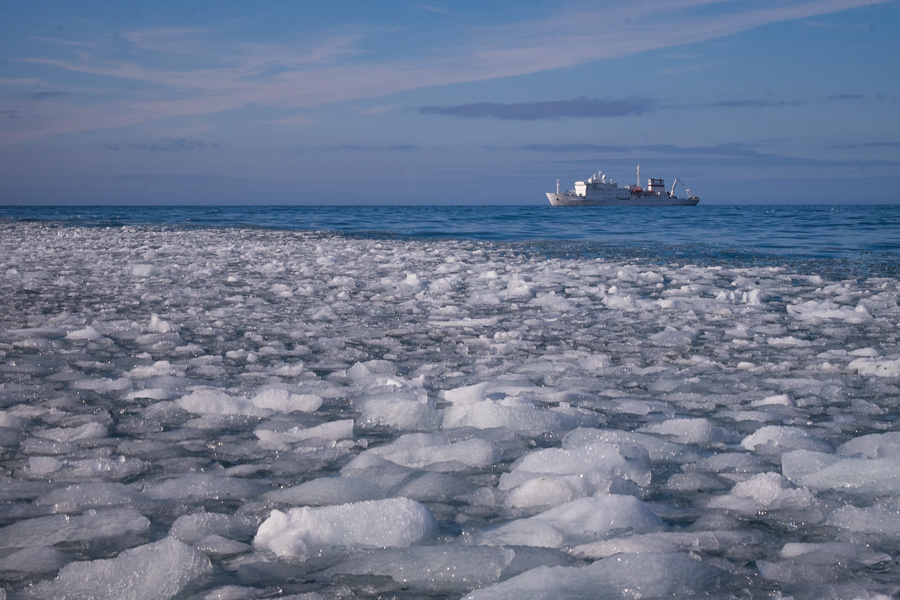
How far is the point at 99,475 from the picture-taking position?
207 centimetres

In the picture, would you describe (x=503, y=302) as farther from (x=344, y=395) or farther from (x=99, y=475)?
(x=99, y=475)

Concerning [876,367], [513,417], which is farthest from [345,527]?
[876,367]

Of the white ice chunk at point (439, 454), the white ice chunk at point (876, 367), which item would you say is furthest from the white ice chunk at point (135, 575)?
the white ice chunk at point (876, 367)

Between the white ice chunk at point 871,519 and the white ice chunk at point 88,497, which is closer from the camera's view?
the white ice chunk at point 871,519

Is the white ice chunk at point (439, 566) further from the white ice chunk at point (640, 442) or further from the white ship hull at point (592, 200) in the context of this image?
the white ship hull at point (592, 200)

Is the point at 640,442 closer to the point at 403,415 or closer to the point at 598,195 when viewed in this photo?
the point at 403,415

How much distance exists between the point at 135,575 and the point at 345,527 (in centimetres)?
45

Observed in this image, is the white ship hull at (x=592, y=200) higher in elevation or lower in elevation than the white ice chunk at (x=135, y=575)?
higher

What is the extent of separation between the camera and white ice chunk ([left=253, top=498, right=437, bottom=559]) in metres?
1.64

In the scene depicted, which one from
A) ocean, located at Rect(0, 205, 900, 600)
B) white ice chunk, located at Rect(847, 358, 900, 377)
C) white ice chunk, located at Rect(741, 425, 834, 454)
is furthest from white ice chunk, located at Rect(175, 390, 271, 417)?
white ice chunk, located at Rect(847, 358, 900, 377)

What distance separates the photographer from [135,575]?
4.79 feet

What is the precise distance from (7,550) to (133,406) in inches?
46.2

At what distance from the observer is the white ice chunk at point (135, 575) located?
1421 millimetres

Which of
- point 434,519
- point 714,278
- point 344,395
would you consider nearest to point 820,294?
point 714,278
